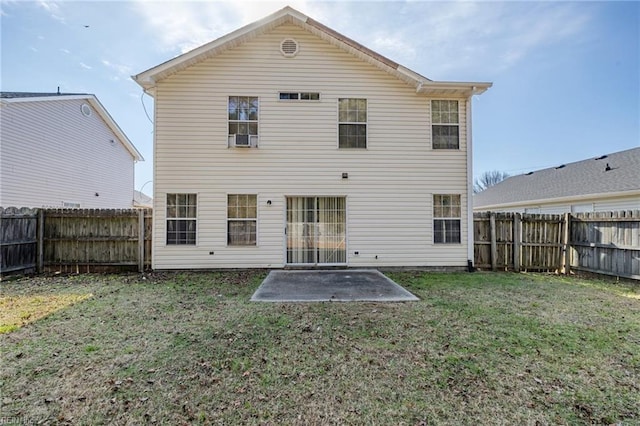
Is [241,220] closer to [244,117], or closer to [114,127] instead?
[244,117]

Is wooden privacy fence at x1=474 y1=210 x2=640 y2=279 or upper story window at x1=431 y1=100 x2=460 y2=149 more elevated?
upper story window at x1=431 y1=100 x2=460 y2=149

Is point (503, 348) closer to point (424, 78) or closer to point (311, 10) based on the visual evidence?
point (424, 78)

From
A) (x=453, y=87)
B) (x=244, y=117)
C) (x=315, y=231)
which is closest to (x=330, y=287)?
Result: (x=315, y=231)

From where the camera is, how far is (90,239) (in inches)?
342

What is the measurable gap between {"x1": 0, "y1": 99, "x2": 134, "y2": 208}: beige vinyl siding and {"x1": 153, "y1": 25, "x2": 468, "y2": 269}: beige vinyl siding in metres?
7.85

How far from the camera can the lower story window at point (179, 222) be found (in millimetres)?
8719

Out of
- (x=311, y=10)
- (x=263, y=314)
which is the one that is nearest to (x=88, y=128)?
(x=311, y=10)

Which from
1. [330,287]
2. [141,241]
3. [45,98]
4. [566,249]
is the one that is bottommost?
[330,287]

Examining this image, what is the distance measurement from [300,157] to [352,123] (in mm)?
1970

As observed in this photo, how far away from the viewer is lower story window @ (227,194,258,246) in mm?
8812

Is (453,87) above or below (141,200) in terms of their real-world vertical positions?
above

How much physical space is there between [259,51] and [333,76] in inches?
94.2

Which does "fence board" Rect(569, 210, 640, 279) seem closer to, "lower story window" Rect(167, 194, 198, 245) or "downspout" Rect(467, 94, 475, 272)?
"downspout" Rect(467, 94, 475, 272)

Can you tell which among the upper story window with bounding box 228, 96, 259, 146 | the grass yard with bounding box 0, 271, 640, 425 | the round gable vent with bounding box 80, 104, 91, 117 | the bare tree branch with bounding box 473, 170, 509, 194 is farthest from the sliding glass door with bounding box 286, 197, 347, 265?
the bare tree branch with bounding box 473, 170, 509, 194
